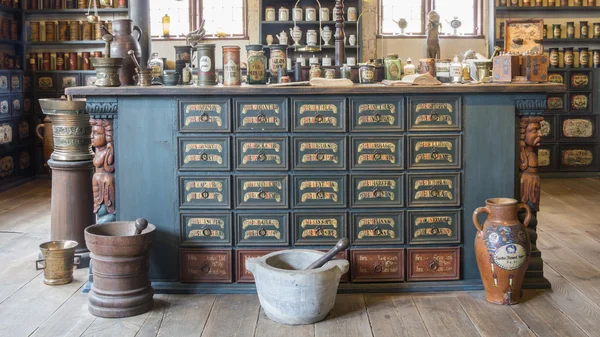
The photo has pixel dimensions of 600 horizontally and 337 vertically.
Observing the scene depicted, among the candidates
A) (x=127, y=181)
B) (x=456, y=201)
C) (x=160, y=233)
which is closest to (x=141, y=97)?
(x=127, y=181)

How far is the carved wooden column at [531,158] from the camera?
408cm

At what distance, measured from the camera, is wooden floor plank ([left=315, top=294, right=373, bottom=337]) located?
350cm

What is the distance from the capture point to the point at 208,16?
952 cm

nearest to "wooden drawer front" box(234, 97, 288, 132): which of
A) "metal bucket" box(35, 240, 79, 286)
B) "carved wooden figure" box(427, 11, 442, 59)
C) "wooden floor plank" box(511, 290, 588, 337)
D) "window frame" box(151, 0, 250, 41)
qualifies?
"metal bucket" box(35, 240, 79, 286)

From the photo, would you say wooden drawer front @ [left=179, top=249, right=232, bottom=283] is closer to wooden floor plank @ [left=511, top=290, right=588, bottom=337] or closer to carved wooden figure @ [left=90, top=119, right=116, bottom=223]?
carved wooden figure @ [left=90, top=119, right=116, bottom=223]

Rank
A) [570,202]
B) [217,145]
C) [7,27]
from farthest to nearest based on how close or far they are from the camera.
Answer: [7,27] → [570,202] → [217,145]

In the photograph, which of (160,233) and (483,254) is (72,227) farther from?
(483,254)

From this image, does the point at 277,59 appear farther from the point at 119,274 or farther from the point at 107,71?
the point at 119,274

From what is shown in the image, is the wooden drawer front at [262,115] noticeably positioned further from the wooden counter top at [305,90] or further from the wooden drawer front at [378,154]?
the wooden drawer front at [378,154]

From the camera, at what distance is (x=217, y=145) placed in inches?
159

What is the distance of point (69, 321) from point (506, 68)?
268cm

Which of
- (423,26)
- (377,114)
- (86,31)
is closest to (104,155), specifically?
(377,114)

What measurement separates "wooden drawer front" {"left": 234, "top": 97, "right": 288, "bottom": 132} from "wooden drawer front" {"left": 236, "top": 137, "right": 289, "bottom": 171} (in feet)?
0.21

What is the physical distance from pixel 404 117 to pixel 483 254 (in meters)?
0.83
